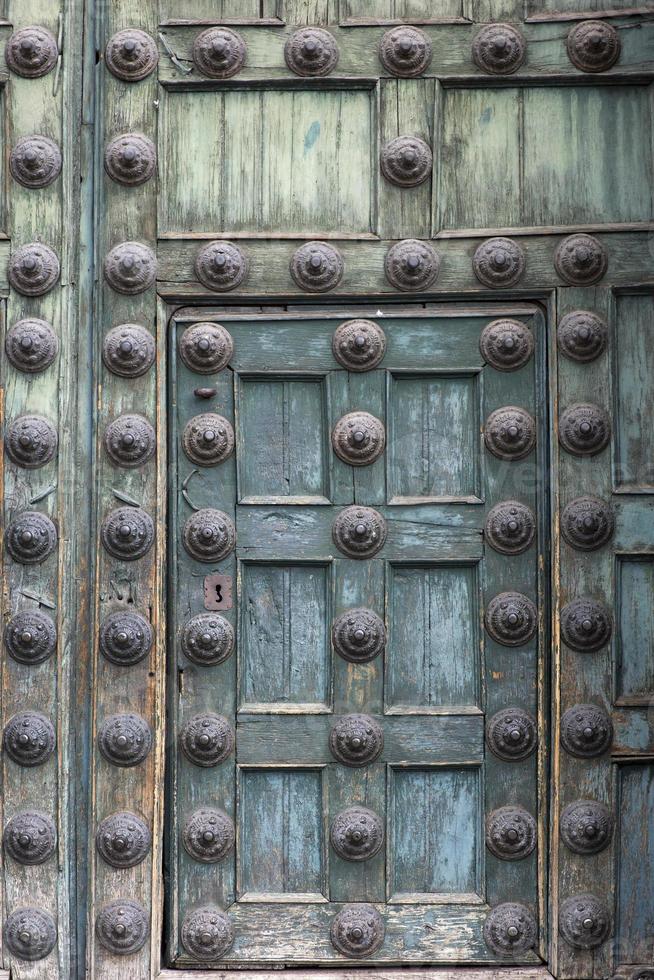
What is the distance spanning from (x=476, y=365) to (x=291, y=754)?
1.22 metres

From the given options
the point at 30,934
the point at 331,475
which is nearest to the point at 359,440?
the point at 331,475

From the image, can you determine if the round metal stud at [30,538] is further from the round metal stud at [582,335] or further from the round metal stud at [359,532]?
the round metal stud at [582,335]

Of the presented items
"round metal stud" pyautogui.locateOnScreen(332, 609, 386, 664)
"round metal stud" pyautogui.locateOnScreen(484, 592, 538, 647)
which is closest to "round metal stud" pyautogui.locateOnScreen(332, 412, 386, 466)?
"round metal stud" pyautogui.locateOnScreen(332, 609, 386, 664)

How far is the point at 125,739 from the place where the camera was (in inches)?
123

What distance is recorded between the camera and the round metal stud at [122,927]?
3.13 m

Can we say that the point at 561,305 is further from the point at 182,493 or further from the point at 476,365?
the point at 182,493

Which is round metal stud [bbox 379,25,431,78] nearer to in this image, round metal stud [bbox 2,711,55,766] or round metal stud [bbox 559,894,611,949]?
round metal stud [bbox 2,711,55,766]

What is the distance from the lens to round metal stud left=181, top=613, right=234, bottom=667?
316cm

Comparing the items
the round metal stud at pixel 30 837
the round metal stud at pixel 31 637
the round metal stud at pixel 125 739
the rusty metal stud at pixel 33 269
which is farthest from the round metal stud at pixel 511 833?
the rusty metal stud at pixel 33 269

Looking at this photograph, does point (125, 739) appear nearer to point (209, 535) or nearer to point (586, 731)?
point (209, 535)

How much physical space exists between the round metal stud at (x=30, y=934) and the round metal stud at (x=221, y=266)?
1.82m

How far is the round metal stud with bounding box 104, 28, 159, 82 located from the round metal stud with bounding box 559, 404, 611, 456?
5.02 feet

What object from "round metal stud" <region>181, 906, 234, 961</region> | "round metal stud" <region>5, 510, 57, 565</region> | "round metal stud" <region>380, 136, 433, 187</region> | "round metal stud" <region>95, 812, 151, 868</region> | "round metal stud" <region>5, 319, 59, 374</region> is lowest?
"round metal stud" <region>181, 906, 234, 961</region>

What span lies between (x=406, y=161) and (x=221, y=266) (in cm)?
60
